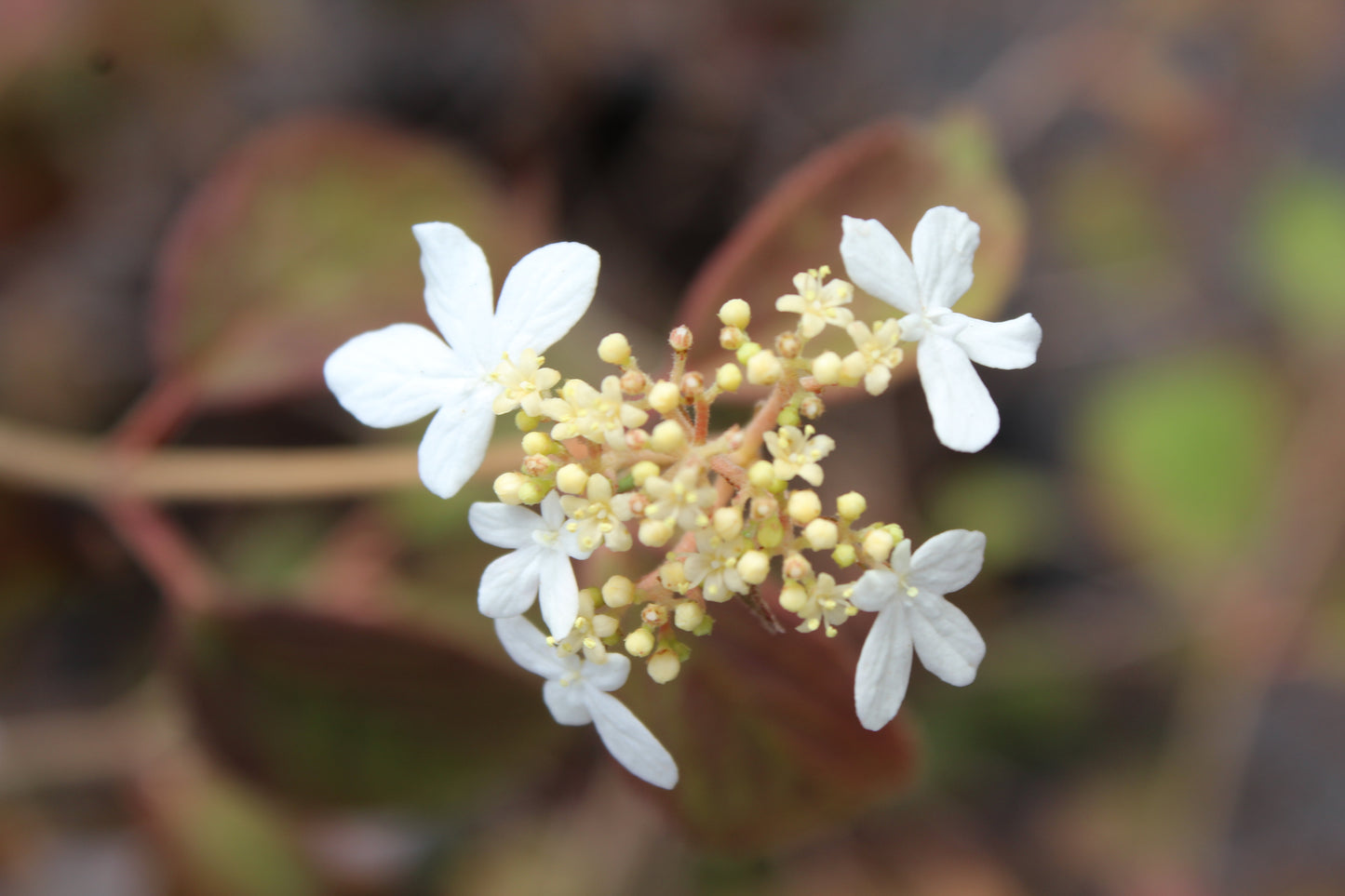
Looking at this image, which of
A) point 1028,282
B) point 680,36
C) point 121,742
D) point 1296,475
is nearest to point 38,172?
point 121,742

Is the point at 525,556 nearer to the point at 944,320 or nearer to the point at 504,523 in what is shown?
the point at 504,523

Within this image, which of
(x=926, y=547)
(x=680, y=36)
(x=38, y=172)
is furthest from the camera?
(x=680, y=36)

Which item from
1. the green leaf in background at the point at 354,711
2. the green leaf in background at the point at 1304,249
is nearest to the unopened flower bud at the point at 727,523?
the green leaf in background at the point at 354,711

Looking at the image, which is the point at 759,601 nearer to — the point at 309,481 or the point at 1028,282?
the point at 309,481

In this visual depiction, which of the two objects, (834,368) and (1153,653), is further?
(1153,653)

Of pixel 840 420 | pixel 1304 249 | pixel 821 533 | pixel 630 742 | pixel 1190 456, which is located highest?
pixel 1304 249

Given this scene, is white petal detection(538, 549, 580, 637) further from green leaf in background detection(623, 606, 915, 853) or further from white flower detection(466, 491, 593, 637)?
green leaf in background detection(623, 606, 915, 853)

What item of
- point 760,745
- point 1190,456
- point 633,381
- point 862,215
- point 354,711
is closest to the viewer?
point 633,381

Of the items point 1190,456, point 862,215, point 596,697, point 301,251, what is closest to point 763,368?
point 596,697
